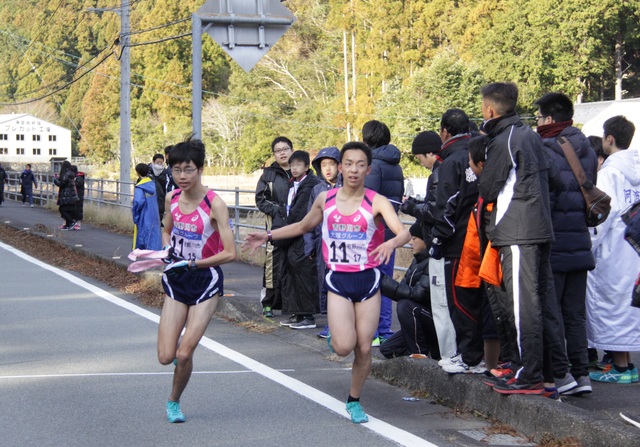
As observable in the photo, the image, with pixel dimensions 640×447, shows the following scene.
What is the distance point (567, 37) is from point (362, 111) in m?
15.4

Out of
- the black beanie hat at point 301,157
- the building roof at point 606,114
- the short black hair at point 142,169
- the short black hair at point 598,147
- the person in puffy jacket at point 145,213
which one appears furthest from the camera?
A: the building roof at point 606,114

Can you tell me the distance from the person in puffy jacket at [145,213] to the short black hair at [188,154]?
30.2ft

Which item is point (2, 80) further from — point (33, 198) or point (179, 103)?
point (33, 198)

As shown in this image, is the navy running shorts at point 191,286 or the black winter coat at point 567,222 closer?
the navy running shorts at point 191,286

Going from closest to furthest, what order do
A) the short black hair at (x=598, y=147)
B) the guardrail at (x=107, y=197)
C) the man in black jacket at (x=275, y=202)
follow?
the short black hair at (x=598, y=147), the man in black jacket at (x=275, y=202), the guardrail at (x=107, y=197)

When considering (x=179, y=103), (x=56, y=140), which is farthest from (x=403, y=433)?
(x=56, y=140)

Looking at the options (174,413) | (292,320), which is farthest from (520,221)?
(292,320)

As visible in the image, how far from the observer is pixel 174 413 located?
6660 mm

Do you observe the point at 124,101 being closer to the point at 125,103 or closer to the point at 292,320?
the point at 125,103

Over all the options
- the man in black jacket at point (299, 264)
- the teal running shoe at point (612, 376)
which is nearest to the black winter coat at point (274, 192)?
the man in black jacket at point (299, 264)

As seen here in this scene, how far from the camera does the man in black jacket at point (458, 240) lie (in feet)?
22.7

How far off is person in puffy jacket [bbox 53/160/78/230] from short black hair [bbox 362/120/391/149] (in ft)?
51.8

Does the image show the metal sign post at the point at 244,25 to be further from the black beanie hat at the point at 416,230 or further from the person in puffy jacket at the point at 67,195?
the person in puffy jacket at the point at 67,195

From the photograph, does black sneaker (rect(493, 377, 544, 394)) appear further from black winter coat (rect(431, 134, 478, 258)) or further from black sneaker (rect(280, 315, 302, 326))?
black sneaker (rect(280, 315, 302, 326))
